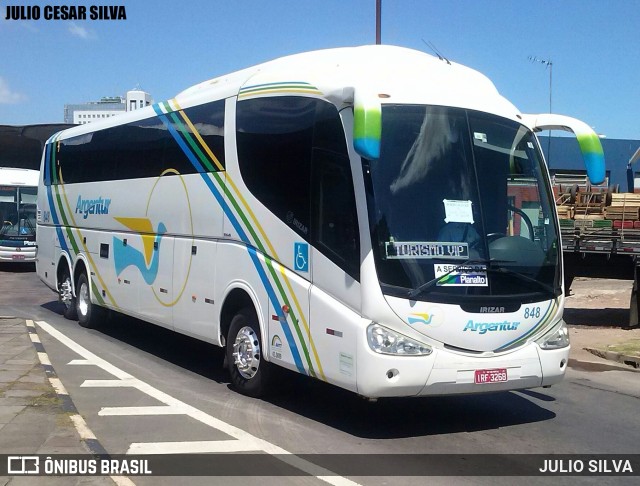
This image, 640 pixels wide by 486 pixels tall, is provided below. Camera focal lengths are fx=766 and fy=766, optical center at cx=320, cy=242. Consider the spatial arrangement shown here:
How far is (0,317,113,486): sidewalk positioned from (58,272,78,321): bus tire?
4765mm

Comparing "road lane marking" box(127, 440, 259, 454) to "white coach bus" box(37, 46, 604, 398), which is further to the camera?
"white coach bus" box(37, 46, 604, 398)

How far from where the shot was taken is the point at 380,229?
6.94m

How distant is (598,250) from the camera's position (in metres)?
16.1

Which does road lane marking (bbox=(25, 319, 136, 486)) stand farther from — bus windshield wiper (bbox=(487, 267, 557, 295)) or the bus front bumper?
bus windshield wiper (bbox=(487, 267, 557, 295))

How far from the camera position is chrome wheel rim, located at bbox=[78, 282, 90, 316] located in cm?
1481

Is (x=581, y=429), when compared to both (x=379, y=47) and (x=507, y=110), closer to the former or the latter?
(x=507, y=110)

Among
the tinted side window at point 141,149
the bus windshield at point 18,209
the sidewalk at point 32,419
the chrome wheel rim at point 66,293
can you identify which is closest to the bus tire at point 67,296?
the chrome wheel rim at point 66,293

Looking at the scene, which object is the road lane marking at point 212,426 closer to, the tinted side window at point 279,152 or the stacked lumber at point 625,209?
the tinted side window at point 279,152

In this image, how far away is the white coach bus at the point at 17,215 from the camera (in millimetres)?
28062

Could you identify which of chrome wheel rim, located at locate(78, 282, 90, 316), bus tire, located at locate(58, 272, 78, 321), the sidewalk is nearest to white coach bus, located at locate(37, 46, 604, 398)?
the sidewalk

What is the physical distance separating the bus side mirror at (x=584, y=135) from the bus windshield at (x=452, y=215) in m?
0.64

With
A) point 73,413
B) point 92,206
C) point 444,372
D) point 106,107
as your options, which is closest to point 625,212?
point 92,206

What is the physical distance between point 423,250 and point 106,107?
225ft

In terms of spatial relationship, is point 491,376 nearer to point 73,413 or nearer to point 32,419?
point 73,413
